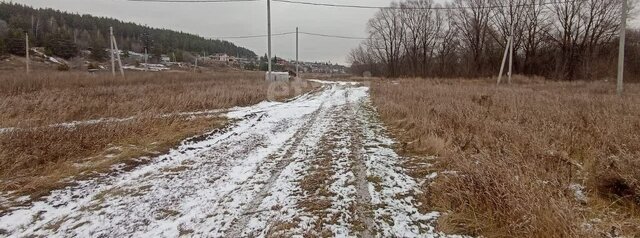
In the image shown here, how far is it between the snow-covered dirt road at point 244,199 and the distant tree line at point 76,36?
77.5 meters

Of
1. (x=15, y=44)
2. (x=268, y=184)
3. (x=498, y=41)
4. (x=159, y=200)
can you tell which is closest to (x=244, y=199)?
(x=268, y=184)

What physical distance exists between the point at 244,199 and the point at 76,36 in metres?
119

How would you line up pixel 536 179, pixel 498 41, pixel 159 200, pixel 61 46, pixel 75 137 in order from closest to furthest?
pixel 536 179, pixel 159 200, pixel 75 137, pixel 498 41, pixel 61 46

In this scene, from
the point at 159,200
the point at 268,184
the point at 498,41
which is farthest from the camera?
the point at 498,41

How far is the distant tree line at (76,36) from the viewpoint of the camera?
7056cm

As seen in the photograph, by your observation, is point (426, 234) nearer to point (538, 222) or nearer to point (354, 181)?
point (538, 222)

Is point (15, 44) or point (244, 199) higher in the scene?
point (15, 44)

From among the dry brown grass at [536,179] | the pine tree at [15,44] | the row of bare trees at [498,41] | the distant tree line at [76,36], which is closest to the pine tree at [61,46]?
the distant tree line at [76,36]

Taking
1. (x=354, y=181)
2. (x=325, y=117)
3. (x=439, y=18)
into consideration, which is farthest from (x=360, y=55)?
(x=354, y=181)

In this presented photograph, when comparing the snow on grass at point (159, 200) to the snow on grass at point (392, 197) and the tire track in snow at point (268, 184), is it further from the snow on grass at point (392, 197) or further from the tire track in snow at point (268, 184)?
the snow on grass at point (392, 197)

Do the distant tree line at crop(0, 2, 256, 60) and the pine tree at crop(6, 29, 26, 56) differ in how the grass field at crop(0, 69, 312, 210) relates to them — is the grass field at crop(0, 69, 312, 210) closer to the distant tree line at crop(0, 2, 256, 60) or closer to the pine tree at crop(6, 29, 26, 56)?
the distant tree line at crop(0, 2, 256, 60)

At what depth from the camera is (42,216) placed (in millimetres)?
3270

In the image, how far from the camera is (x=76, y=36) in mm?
94500

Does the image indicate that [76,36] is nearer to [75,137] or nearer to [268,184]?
[75,137]
